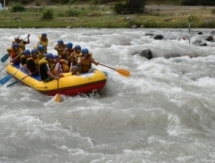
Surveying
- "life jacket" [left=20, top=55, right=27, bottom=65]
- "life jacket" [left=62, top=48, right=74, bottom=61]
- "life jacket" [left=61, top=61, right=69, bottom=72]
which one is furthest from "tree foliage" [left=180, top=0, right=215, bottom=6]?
"life jacket" [left=61, top=61, right=69, bottom=72]

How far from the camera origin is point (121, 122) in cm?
775

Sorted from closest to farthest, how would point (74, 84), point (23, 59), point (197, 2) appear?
1. point (74, 84)
2. point (23, 59)
3. point (197, 2)

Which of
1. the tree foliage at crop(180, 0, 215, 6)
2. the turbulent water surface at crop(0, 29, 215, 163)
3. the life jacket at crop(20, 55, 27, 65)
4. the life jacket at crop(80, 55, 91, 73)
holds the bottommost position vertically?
the turbulent water surface at crop(0, 29, 215, 163)

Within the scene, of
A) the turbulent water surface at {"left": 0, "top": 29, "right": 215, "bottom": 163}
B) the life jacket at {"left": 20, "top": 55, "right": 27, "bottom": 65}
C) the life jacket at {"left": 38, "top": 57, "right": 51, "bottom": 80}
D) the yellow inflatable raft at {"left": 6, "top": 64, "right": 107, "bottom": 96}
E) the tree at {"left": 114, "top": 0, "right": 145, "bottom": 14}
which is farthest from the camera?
the tree at {"left": 114, "top": 0, "right": 145, "bottom": 14}

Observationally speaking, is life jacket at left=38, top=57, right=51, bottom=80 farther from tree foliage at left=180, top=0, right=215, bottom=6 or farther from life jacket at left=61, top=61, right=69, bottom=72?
tree foliage at left=180, top=0, right=215, bottom=6

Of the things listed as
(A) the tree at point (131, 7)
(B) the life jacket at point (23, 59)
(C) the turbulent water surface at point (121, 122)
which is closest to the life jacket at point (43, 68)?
(C) the turbulent water surface at point (121, 122)

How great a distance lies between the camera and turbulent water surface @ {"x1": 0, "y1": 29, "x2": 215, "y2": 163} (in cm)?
642

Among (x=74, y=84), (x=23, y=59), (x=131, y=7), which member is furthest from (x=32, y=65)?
(x=131, y=7)

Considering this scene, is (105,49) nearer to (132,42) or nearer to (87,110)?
(132,42)

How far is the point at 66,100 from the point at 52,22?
18592 mm

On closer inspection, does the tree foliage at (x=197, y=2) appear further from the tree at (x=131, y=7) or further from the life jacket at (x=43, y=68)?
the life jacket at (x=43, y=68)

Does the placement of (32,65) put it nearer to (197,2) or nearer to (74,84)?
(74,84)

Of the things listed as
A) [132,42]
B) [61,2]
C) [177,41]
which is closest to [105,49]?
[132,42]

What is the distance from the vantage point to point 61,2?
151ft
